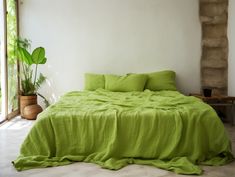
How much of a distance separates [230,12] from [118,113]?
115 inches

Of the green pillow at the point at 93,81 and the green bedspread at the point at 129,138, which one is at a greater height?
the green pillow at the point at 93,81

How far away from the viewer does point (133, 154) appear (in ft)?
9.84

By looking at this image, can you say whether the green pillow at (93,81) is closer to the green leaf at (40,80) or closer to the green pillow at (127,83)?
the green pillow at (127,83)

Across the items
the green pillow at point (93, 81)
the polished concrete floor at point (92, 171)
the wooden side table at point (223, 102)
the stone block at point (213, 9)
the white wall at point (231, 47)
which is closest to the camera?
the polished concrete floor at point (92, 171)

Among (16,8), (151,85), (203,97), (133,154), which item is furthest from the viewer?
(16,8)

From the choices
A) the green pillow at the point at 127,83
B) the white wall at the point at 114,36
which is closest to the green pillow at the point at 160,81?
the green pillow at the point at 127,83

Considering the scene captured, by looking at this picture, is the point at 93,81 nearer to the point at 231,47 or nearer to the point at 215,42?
the point at 215,42

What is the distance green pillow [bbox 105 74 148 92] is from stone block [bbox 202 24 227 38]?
1330 millimetres

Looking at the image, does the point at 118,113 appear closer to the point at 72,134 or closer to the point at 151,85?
the point at 72,134

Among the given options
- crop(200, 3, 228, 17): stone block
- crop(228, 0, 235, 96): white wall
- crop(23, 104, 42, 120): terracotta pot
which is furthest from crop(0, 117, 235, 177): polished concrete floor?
crop(200, 3, 228, 17): stone block

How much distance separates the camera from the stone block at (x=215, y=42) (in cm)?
493

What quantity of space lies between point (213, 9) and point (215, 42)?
56 cm

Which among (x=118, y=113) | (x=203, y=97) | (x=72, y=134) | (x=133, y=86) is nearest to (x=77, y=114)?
(x=72, y=134)

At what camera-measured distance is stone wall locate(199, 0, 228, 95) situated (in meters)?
4.92
